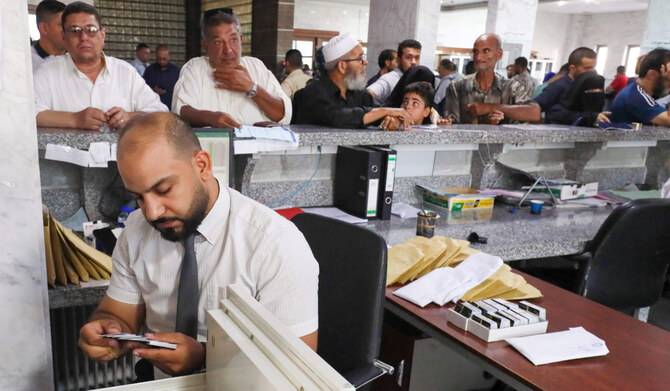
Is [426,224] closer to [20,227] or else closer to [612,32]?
[20,227]

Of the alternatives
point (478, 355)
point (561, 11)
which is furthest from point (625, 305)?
point (561, 11)

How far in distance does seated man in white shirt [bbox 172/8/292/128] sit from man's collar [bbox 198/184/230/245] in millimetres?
1273

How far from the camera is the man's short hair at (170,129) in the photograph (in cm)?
114

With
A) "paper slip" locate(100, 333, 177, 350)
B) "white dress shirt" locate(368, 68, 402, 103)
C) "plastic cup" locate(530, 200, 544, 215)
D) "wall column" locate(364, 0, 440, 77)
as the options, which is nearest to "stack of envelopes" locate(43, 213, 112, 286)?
"paper slip" locate(100, 333, 177, 350)

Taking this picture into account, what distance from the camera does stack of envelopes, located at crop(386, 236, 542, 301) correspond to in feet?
5.60

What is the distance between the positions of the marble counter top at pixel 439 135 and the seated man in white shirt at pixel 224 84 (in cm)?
28

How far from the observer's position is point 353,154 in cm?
240

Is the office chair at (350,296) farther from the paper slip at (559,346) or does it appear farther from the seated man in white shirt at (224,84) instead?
the seated man in white shirt at (224,84)

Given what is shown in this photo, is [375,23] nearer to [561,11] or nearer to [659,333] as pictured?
[659,333]

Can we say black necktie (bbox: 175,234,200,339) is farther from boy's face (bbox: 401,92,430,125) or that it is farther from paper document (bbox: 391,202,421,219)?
boy's face (bbox: 401,92,430,125)

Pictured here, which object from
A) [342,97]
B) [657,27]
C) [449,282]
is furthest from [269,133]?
[657,27]

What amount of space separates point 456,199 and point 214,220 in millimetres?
1582

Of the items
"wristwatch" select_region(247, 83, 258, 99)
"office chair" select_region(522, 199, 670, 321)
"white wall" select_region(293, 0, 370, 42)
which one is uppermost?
"white wall" select_region(293, 0, 370, 42)

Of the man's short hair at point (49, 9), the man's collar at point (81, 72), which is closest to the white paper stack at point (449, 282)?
the man's collar at point (81, 72)
